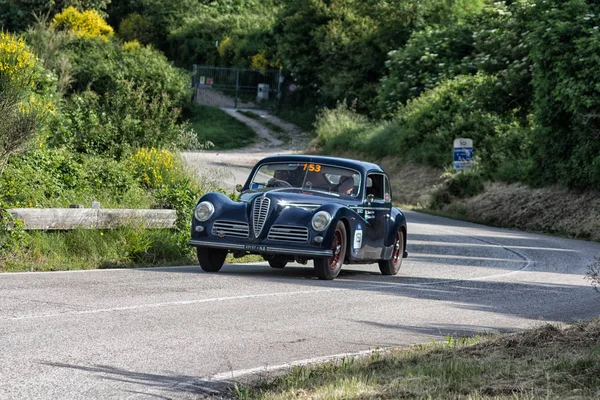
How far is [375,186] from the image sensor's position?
16516mm

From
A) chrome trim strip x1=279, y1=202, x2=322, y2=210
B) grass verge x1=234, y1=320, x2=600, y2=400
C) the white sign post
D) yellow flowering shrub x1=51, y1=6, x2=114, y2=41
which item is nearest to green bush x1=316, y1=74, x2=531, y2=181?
the white sign post

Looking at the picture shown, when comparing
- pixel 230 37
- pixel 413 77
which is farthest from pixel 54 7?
pixel 413 77

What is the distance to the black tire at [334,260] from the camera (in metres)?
14.6

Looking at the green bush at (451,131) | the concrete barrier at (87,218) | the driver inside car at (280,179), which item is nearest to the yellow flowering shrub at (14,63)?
the concrete barrier at (87,218)

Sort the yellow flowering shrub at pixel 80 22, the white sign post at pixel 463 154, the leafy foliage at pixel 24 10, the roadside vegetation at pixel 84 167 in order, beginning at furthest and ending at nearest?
the leafy foliage at pixel 24 10, the yellow flowering shrub at pixel 80 22, the white sign post at pixel 463 154, the roadside vegetation at pixel 84 167

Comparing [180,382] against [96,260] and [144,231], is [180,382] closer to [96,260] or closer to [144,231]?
[96,260]

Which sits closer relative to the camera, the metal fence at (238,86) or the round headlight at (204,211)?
the round headlight at (204,211)

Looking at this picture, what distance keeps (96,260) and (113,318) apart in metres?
5.47

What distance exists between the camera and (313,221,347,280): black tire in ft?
48.1

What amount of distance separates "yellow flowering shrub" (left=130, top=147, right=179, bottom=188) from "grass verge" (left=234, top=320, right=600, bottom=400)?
1196 centimetres

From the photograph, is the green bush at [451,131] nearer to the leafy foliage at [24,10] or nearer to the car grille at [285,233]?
the car grille at [285,233]

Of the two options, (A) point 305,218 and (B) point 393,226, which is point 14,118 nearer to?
(A) point 305,218

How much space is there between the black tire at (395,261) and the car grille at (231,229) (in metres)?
2.79

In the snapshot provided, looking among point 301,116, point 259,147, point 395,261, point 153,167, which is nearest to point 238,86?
point 301,116
